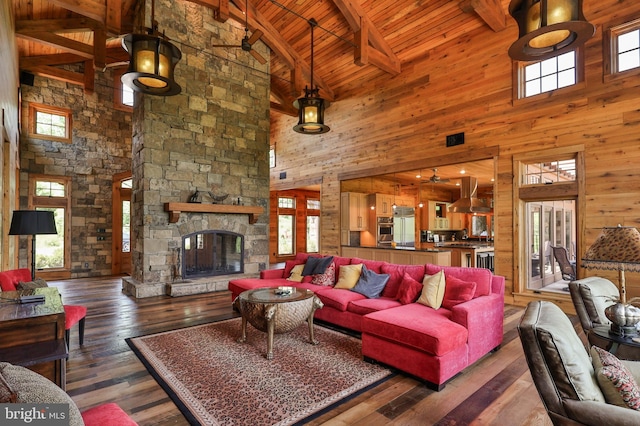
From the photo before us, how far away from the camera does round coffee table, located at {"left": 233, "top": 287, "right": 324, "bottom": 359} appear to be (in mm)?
3369

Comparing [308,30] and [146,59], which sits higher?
[308,30]

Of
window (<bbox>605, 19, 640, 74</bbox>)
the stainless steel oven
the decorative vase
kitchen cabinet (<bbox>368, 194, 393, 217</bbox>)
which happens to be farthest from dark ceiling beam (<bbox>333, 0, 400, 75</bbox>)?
the decorative vase

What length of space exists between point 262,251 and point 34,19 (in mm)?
6364

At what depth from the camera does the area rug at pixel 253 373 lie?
2.43 metres

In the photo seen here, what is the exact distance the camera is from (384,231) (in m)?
9.77

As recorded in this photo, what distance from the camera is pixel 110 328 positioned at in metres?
4.32

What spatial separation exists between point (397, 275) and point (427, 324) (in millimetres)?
1330

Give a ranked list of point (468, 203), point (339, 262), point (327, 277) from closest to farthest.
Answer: point (327, 277) → point (339, 262) → point (468, 203)

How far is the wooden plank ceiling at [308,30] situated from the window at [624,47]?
5.22 ft

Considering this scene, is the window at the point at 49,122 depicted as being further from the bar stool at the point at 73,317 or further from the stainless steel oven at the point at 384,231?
the stainless steel oven at the point at 384,231

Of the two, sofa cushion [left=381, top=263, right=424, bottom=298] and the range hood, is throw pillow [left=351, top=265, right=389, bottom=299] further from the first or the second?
the range hood
